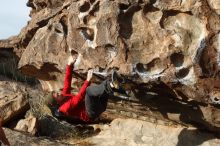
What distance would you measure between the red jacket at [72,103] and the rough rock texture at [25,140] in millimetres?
1703

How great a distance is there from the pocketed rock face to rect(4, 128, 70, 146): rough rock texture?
2326 mm

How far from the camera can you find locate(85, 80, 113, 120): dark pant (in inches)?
473

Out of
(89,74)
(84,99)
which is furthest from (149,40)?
(84,99)

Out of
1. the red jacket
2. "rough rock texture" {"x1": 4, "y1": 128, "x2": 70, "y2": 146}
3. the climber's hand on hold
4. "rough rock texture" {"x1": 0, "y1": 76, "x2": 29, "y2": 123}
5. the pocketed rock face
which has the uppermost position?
the pocketed rock face

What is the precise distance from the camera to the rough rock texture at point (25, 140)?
14.6 metres

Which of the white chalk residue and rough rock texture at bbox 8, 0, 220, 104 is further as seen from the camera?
the white chalk residue

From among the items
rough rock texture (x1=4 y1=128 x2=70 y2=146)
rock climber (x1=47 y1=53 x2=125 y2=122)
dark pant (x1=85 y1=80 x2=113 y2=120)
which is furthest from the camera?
rough rock texture (x1=4 y1=128 x2=70 y2=146)

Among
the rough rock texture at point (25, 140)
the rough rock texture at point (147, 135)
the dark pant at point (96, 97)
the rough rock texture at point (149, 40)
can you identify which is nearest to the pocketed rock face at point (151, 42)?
the rough rock texture at point (149, 40)

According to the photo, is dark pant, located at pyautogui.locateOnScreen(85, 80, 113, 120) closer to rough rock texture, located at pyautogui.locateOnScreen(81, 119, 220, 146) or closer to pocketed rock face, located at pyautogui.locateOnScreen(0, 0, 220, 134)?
pocketed rock face, located at pyautogui.locateOnScreen(0, 0, 220, 134)

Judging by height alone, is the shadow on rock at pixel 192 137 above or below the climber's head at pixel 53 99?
below

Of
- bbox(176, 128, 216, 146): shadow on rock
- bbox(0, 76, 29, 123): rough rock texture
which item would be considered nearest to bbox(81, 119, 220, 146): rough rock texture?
bbox(176, 128, 216, 146): shadow on rock

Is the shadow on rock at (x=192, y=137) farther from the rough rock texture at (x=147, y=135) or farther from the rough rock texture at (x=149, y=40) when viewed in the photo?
the rough rock texture at (x=149, y=40)

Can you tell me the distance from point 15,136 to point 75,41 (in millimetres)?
3613

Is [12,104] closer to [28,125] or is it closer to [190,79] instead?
[28,125]
